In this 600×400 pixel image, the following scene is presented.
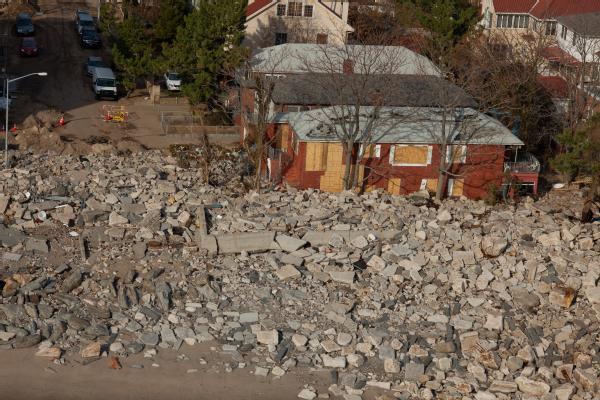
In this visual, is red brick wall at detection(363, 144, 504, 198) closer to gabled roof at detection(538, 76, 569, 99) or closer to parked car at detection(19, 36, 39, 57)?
gabled roof at detection(538, 76, 569, 99)

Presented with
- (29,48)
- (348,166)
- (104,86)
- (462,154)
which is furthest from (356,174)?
(29,48)

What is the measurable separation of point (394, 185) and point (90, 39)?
33.4 meters

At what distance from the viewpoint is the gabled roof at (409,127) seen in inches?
1710

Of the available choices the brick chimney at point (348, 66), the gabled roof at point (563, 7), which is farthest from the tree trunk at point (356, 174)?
the gabled roof at point (563, 7)

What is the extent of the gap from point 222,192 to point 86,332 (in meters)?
11.8

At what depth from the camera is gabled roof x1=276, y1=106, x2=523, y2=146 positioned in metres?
43.4

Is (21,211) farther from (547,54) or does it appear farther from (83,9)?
(83,9)

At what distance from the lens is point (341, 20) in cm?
6525

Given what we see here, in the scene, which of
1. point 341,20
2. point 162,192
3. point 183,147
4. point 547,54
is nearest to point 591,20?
point 547,54

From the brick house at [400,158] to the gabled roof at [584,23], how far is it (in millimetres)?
17378

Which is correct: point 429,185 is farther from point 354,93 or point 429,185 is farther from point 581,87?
point 581,87

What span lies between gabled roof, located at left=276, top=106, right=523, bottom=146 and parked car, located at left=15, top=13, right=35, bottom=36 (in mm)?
33650

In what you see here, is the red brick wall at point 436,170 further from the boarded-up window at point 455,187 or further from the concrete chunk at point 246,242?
the concrete chunk at point 246,242

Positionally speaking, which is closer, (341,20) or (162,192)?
(162,192)
